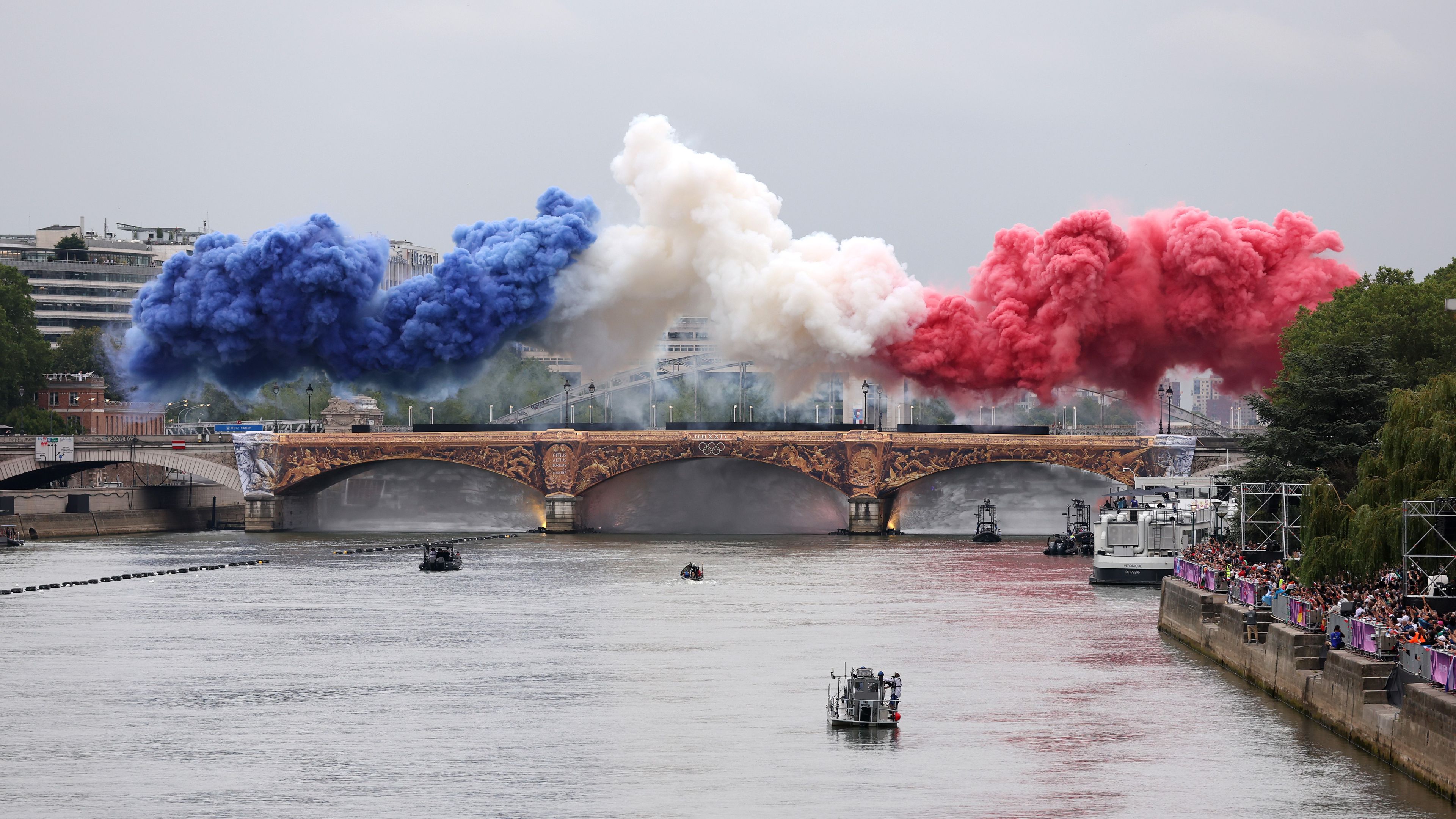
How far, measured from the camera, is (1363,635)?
44719 mm

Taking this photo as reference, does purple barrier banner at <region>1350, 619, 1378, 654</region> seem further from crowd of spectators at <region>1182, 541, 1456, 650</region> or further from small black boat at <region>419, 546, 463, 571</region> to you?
small black boat at <region>419, 546, 463, 571</region>

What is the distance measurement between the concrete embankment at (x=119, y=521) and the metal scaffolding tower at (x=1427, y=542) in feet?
340

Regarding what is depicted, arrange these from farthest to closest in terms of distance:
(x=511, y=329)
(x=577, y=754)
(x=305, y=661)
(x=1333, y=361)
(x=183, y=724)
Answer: (x=511, y=329) < (x=1333, y=361) < (x=305, y=661) < (x=183, y=724) < (x=577, y=754)

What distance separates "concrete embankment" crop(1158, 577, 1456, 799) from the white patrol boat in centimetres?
2694

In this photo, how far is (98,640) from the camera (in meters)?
70.2

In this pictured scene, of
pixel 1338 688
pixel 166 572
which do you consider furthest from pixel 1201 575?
pixel 166 572

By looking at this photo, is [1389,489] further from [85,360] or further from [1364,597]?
[85,360]

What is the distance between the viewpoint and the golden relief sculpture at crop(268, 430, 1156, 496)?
12875 centimetres

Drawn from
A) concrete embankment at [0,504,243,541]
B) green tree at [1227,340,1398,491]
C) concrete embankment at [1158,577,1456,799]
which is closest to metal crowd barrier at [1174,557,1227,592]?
concrete embankment at [1158,577,1456,799]

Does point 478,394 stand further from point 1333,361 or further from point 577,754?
point 577,754

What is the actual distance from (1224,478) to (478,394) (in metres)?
110

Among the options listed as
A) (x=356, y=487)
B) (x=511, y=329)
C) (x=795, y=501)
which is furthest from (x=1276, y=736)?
(x=356, y=487)

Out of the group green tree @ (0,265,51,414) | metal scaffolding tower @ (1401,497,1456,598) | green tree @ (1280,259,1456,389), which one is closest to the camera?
metal scaffolding tower @ (1401,497,1456,598)

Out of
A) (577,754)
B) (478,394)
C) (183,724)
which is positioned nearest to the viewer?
(577,754)
